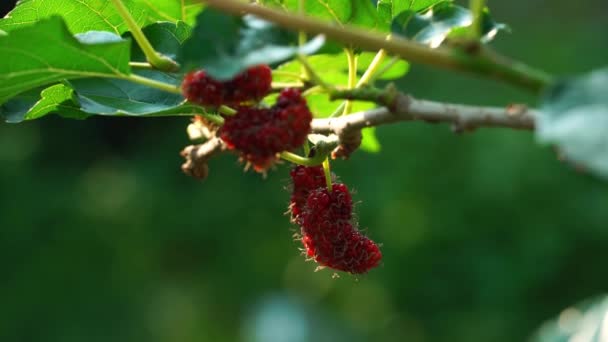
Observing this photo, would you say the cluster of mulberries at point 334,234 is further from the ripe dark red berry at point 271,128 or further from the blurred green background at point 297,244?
the blurred green background at point 297,244

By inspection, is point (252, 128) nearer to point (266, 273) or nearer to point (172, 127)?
point (266, 273)

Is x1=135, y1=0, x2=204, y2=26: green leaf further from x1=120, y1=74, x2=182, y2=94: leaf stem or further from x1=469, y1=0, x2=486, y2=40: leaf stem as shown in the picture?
x1=469, y1=0, x2=486, y2=40: leaf stem

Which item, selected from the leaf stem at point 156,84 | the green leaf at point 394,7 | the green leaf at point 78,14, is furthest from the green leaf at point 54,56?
the green leaf at point 394,7

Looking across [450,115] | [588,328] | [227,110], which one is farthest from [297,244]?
[450,115]

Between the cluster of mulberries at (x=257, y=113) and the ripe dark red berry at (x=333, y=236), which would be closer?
the cluster of mulberries at (x=257, y=113)

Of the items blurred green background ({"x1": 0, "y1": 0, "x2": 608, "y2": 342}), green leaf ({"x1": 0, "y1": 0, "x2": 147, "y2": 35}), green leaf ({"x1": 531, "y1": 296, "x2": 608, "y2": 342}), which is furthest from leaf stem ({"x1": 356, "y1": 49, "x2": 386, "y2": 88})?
blurred green background ({"x1": 0, "y1": 0, "x2": 608, "y2": 342})

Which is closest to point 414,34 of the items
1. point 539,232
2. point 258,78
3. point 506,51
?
point 258,78
